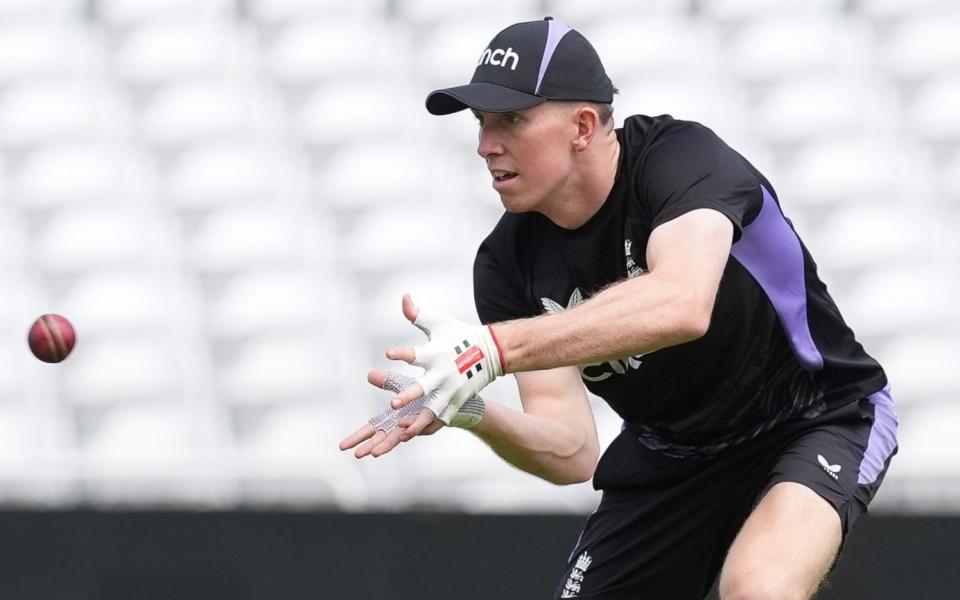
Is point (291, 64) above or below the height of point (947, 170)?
above

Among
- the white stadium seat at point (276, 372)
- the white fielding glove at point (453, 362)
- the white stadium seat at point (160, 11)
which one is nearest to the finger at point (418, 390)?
the white fielding glove at point (453, 362)

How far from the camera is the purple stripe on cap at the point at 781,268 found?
4246mm

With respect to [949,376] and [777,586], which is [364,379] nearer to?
Answer: [949,376]

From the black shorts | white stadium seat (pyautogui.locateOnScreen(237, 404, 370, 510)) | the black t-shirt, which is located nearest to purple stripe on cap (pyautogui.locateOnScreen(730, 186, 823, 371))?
the black t-shirt

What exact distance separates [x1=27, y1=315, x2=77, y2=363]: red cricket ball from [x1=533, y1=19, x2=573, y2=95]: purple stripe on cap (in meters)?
2.09

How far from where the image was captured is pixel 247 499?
6465 millimetres

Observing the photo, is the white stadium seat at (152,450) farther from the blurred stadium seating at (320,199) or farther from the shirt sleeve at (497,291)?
the shirt sleeve at (497,291)

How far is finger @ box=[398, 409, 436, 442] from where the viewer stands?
11.4 ft

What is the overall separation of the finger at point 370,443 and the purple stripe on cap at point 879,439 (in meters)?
1.50

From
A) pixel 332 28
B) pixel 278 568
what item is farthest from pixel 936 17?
pixel 278 568

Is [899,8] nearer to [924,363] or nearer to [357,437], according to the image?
[924,363]

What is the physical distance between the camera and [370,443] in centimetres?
350

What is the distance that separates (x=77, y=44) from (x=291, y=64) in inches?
56.9

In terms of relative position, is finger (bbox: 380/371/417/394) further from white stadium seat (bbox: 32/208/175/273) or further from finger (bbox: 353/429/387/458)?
white stadium seat (bbox: 32/208/175/273)
